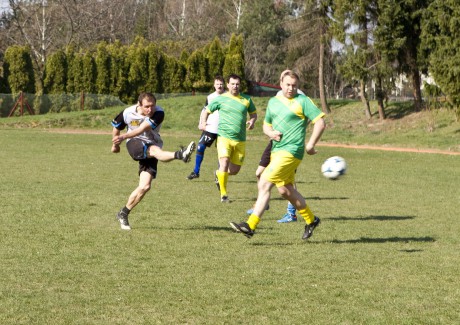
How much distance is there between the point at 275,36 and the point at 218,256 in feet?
227

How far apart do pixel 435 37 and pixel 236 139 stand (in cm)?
2142

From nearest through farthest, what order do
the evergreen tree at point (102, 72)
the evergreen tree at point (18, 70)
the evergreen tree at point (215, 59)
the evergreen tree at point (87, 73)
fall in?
1. the evergreen tree at point (18, 70)
2. the evergreen tree at point (87, 73)
3. the evergreen tree at point (102, 72)
4. the evergreen tree at point (215, 59)

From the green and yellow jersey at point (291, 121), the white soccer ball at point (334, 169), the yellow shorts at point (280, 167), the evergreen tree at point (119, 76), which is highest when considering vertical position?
Result: the green and yellow jersey at point (291, 121)

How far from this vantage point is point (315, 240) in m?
9.49

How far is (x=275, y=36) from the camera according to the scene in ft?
250

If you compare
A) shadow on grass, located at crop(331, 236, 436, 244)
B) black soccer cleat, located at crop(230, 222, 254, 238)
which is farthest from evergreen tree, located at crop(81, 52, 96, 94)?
black soccer cleat, located at crop(230, 222, 254, 238)

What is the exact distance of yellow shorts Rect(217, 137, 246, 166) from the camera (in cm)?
1291

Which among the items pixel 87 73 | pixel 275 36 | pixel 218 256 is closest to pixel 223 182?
pixel 218 256

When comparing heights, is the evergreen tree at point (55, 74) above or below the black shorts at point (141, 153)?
below

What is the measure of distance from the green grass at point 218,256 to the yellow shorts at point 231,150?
78 centimetres

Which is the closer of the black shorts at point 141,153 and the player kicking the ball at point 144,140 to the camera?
the player kicking the ball at point 144,140

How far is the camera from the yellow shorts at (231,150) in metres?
12.9

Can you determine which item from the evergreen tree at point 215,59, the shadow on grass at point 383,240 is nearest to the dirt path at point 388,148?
the shadow on grass at point 383,240

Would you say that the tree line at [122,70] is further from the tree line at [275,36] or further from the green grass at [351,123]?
the green grass at [351,123]
